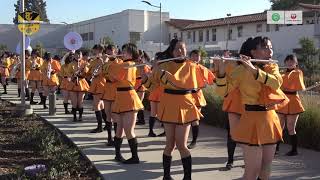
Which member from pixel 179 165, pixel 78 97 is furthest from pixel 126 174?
pixel 78 97

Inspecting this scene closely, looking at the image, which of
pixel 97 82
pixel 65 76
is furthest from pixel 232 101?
pixel 65 76

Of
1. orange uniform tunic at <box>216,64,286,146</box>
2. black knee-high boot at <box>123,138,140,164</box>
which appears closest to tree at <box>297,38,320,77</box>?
black knee-high boot at <box>123,138,140,164</box>

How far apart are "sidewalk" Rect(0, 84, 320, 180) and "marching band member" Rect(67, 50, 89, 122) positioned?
1.60 m

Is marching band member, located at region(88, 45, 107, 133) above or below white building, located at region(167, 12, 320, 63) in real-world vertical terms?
below

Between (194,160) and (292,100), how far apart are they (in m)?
1.90

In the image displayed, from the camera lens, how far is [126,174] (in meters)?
7.28

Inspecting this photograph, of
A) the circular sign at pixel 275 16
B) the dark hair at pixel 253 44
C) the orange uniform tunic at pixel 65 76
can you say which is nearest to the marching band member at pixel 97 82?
the orange uniform tunic at pixel 65 76

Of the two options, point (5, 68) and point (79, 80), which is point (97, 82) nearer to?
point (79, 80)

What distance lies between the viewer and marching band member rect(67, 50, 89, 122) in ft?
42.3

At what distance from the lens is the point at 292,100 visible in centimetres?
850

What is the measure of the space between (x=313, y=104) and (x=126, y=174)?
14.9 ft

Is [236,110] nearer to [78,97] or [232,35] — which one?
[78,97]

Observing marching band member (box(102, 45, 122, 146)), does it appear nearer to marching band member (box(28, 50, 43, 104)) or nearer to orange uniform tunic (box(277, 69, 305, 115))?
orange uniform tunic (box(277, 69, 305, 115))

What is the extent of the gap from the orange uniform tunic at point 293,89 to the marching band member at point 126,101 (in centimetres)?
243
